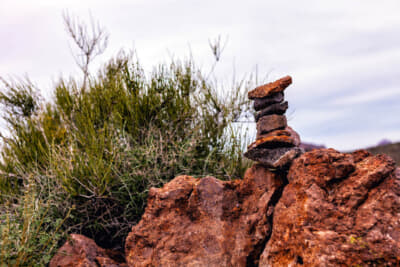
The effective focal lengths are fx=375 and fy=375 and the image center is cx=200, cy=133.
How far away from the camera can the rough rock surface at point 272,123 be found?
3.96m

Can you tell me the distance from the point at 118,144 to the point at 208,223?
221 centimetres

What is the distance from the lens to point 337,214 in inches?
121

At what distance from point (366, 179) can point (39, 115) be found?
6.35 meters

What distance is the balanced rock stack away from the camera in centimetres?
373

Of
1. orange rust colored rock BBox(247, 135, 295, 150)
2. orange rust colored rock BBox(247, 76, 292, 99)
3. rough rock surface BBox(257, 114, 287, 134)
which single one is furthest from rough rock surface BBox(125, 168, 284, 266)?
orange rust colored rock BBox(247, 76, 292, 99)

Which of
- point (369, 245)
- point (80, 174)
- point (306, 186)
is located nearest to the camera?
point (369, 245)

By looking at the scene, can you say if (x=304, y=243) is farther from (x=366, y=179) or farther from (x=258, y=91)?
(x=258, y=91)

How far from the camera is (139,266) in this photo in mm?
3887

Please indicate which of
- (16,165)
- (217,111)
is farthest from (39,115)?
(217,111)

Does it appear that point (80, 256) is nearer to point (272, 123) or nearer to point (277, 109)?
point (272, 123)

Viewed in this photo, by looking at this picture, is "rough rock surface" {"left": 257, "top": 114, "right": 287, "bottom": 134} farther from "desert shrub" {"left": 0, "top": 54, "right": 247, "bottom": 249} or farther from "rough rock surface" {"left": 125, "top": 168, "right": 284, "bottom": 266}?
"desert shrub" {"left": 0, "top": 54, "right": 247, "bottom": 249}

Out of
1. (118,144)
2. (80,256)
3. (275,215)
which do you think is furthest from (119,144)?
(275,215)

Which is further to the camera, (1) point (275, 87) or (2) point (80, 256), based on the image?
(2) point (80, 256)

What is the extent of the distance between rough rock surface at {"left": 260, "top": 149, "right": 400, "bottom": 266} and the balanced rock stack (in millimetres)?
233
